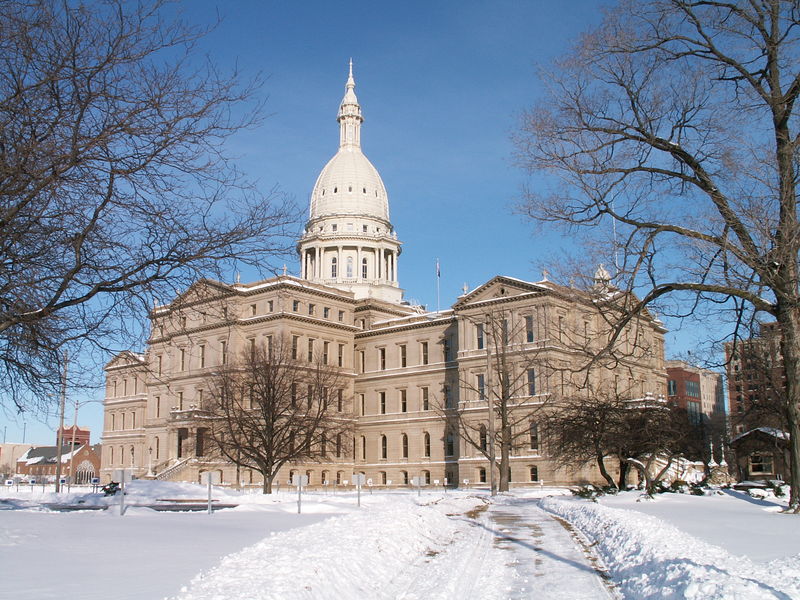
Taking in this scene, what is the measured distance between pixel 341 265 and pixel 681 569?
357 feet

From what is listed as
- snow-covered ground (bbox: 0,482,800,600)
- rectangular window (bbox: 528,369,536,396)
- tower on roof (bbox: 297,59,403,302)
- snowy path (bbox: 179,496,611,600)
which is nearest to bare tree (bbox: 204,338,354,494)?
rectangular window (bbox: 528,369,536,396)

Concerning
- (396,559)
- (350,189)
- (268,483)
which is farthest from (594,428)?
(350,189)

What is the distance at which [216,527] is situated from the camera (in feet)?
63.3

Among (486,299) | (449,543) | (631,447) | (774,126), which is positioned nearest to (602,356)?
(449,543)

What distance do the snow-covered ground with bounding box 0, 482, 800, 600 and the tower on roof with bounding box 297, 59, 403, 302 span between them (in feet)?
314

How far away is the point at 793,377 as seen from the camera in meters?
21.9

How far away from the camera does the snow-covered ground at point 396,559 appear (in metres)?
9.64

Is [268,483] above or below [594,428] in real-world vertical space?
below

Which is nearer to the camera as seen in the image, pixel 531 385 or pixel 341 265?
pixel 531 385

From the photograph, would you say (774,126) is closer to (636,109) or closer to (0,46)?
(636,109)

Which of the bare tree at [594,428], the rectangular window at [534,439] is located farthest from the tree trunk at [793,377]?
the rectangular window at [534,439]

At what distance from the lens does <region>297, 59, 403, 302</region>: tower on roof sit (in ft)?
383

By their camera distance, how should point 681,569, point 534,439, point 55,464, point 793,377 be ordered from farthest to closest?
point 55,464
point 534,439
point 793,377
point 681,569

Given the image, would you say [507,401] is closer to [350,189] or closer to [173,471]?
[173,471]
